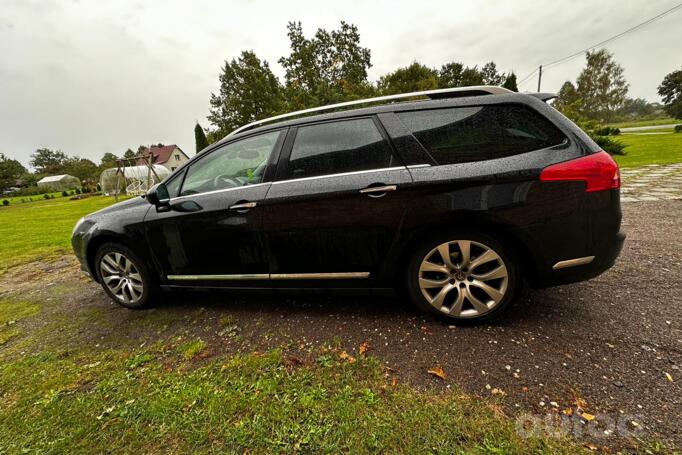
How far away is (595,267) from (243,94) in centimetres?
3504

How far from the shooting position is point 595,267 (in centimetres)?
199

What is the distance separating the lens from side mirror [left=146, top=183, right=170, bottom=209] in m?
2.70

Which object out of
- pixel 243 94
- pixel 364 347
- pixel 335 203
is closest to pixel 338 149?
pixel 335 203

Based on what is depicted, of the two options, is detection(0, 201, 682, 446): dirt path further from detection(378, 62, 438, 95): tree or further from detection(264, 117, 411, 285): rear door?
detection(378, 62, 438, 95): tree

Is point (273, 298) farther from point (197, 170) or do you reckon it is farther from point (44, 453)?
point (44, 453)

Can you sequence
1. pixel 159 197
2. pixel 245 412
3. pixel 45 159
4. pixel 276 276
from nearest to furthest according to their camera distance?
pixel 245 412 < pixel 276 276 < pixel 159 197 < pixel 45 159

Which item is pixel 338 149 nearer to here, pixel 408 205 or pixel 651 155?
pixel 408 205

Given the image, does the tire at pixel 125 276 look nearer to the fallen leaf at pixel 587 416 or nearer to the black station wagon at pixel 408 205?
the black station wagon at pixel 408 205

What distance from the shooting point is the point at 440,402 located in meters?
1.62

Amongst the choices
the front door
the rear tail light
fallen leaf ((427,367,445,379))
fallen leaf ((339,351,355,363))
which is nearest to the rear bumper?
the rear tail light

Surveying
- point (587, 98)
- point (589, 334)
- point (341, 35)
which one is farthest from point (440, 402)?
point (587, 98)

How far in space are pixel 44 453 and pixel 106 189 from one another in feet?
105

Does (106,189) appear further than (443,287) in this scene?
Yes

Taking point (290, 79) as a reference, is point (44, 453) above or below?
below
